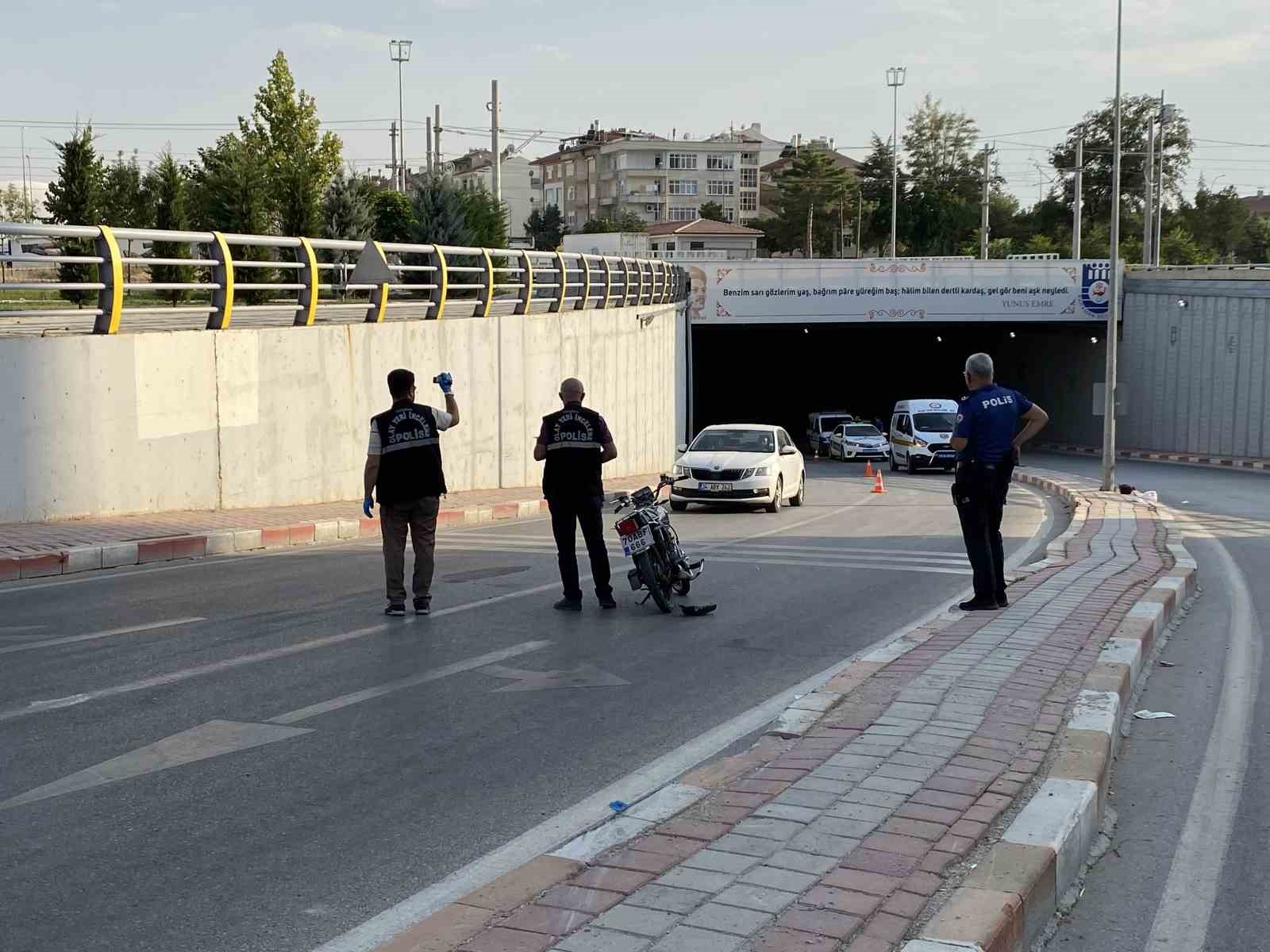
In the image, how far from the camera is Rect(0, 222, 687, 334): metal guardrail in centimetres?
1498

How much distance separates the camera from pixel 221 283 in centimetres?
1670

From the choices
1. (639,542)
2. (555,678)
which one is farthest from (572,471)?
(555,678)

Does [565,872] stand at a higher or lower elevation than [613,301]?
lower

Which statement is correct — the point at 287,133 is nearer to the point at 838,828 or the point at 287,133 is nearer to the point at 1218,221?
the point at 838,828

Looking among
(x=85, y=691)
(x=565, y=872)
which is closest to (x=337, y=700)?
(x=85, y=691)

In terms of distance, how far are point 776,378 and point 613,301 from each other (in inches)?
2058

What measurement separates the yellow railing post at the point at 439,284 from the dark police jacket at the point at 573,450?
35.8 ft

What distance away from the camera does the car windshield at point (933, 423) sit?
41219 millimetres

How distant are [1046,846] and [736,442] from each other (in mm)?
19384

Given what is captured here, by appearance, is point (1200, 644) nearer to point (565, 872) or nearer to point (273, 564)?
point (565, 872)

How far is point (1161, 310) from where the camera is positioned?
4800 centimetres

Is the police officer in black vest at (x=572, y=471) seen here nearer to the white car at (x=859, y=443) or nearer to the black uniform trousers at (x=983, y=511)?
the black uniform trousers at (x=983, y=511)

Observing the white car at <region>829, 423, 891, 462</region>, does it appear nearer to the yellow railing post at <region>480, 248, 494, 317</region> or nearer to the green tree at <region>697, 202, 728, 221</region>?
the yellow railing post at <region>480, 248, 494, 317</region>

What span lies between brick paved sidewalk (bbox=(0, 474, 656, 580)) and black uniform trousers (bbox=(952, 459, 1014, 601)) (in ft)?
25.6
